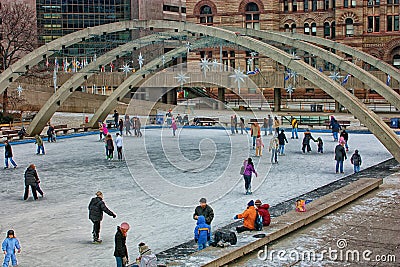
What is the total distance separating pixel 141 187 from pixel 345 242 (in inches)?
404

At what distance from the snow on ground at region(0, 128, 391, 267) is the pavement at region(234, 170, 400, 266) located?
2.54 meters

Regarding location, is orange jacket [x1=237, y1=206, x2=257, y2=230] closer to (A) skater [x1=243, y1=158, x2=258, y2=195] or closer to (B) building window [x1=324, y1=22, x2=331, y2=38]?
(A) skater [x1=243, y1=158, x2=258, y2=195]

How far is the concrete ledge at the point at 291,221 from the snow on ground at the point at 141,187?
1.77m

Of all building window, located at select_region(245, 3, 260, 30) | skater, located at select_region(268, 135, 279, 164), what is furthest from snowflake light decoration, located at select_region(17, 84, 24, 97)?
skater, located at select_region(268, 135, 279, 164)

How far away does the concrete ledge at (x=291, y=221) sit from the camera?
1362 cm

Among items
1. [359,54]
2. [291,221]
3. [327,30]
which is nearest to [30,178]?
[291,221]

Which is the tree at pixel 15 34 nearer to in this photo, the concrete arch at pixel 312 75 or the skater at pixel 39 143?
the concrete arch at pixel 312 75

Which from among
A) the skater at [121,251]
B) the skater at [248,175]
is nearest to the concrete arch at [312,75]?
the skater at [248,175]

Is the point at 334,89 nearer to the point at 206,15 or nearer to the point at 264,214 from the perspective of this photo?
the point at 264,214

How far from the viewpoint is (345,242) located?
49.7 ft

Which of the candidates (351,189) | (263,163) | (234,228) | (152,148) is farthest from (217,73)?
(234,228)

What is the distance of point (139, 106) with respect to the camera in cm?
6488

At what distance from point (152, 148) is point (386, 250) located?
23.1m

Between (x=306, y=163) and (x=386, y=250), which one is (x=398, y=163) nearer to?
(x=306, y=163)
